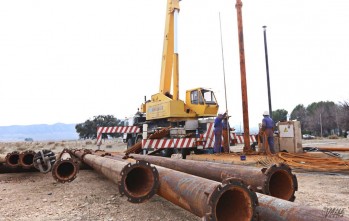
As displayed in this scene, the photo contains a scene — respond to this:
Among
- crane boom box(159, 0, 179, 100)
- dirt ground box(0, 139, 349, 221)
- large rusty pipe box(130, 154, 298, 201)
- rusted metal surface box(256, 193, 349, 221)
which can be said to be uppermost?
crane boom box(159, 0, 179, 100)

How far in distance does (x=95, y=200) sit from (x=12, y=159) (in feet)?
10.8

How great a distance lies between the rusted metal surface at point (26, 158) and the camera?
660cm

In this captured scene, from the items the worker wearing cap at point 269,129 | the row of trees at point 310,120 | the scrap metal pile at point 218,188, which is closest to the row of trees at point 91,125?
the row of trees at point 310,120

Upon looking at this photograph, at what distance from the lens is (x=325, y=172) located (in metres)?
6.54

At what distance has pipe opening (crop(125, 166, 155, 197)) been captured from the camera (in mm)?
3350

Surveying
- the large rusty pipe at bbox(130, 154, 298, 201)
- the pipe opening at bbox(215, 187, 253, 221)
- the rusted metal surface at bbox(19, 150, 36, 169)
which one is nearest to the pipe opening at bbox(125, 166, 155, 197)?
the large rusty pipe at bbox(130, 154, 298, 201)

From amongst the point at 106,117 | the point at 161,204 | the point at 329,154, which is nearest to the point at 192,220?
the point at 161,204

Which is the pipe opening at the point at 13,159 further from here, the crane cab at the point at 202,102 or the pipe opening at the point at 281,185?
the crane cab at the point at 202,102

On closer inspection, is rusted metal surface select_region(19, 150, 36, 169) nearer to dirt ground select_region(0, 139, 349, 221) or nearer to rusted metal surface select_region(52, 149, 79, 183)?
dirt ground select_region(0, 139, 349, 221)

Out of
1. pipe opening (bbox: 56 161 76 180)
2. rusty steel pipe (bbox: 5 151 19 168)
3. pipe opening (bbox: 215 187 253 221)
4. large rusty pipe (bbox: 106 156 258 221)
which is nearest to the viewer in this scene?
large rusty pipe (bbox: 106 156 258 221)

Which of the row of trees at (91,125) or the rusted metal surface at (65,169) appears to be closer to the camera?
the rusted metal surface at (65,169)

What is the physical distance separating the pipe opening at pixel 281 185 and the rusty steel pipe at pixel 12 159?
5.53m

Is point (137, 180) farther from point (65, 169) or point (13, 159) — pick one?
point (13, 159)

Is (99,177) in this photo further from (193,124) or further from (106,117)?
(106,117)
